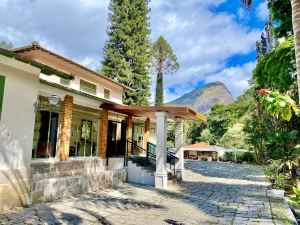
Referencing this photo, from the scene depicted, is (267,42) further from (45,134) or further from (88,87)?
(45,134)

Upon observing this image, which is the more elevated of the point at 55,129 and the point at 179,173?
the point at 55,129

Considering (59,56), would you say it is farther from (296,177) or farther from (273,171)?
(296,177)

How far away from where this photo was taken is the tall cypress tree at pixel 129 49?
105ft

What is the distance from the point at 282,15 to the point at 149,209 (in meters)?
12.2

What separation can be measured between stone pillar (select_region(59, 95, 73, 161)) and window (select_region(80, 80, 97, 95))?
4.86 m

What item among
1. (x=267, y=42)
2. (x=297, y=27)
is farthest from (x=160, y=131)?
(x=267, y=42)

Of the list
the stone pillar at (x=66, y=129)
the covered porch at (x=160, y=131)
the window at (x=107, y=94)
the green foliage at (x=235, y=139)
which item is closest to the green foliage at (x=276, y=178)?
the covered porch at (x=160, y=131)

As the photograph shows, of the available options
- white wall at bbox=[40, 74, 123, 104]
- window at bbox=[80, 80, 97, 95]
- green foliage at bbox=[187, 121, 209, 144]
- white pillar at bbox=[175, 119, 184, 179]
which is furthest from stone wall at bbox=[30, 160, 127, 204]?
green foliage at bbox=[187, 121, 209, 144]

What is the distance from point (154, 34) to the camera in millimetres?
35750

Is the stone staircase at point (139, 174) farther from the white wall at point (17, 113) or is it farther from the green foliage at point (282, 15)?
the green foliage at point (282, 15)

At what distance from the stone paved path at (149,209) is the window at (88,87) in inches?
336

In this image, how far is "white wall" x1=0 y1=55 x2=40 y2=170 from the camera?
293 inches

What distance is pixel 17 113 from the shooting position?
7.87m

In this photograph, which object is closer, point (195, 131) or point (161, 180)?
point (161, 180)
